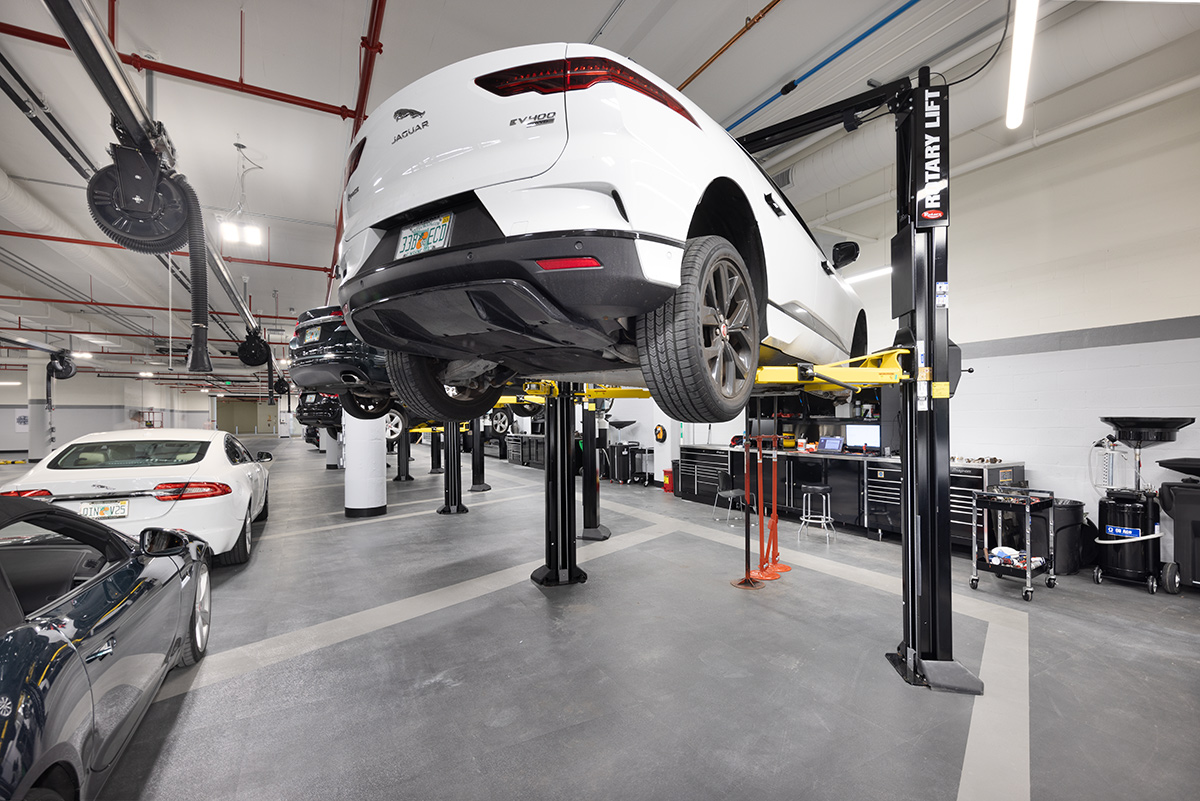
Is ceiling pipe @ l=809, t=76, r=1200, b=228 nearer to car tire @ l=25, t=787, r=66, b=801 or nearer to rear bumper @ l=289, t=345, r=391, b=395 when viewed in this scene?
rear bumper @ l=289, t=345, r=391, b=395

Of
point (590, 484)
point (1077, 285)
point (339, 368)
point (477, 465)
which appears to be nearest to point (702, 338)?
point (339, 368)

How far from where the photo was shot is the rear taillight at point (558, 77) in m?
1.44

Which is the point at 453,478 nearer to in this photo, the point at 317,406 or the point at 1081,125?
the point at 317,406

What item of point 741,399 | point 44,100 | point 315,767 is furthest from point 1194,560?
point 44,100

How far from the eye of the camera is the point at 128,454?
13.1ft

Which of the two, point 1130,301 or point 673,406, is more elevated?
point 1130,301

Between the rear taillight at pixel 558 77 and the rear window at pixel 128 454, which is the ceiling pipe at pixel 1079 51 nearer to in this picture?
the rear taillight at pixel 558 77

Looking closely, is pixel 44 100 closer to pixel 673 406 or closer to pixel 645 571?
pixel 673 406

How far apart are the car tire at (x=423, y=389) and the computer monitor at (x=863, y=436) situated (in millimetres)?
5235

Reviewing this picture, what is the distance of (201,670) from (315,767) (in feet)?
4.16

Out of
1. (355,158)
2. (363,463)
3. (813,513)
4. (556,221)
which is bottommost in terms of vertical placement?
(813,513)

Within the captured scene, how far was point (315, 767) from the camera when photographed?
1.90 m

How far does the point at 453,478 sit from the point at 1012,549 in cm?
643

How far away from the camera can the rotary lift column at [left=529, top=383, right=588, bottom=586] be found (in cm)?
408
